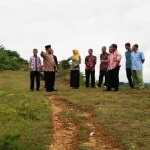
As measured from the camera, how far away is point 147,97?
1366cm

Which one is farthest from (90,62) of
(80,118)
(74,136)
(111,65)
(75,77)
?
(74,136)

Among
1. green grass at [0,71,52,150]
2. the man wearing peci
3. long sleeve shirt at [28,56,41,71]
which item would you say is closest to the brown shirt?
long sleeve shirt at [28,56,41,71]

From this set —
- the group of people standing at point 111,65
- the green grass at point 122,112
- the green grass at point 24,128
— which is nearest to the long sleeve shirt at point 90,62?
the group of people standing at point 111,65

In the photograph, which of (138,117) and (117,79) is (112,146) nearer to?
(138,117)

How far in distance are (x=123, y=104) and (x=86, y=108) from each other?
1.27 m

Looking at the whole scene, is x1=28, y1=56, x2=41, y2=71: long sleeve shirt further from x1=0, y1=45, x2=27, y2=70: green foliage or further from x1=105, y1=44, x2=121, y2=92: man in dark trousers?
x1=0, y1=45, x2=27, y2=70: green foliage

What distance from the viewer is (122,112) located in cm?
1076

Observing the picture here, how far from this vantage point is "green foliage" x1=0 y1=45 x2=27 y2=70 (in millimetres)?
30266

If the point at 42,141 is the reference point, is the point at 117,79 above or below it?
above

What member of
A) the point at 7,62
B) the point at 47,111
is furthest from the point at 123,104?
the point at 7,62

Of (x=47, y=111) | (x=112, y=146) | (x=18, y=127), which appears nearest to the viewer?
(x=112, y=146)

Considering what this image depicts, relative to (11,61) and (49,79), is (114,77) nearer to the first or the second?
(49,79)

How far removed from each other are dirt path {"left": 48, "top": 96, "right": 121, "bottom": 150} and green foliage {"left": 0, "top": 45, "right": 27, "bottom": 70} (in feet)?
65.0

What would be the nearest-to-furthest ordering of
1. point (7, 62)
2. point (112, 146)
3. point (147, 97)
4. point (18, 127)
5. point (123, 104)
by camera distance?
point (112, 146) < point (18, 127) < point (123, 104) < point (147, 97) < point (7, 62)
